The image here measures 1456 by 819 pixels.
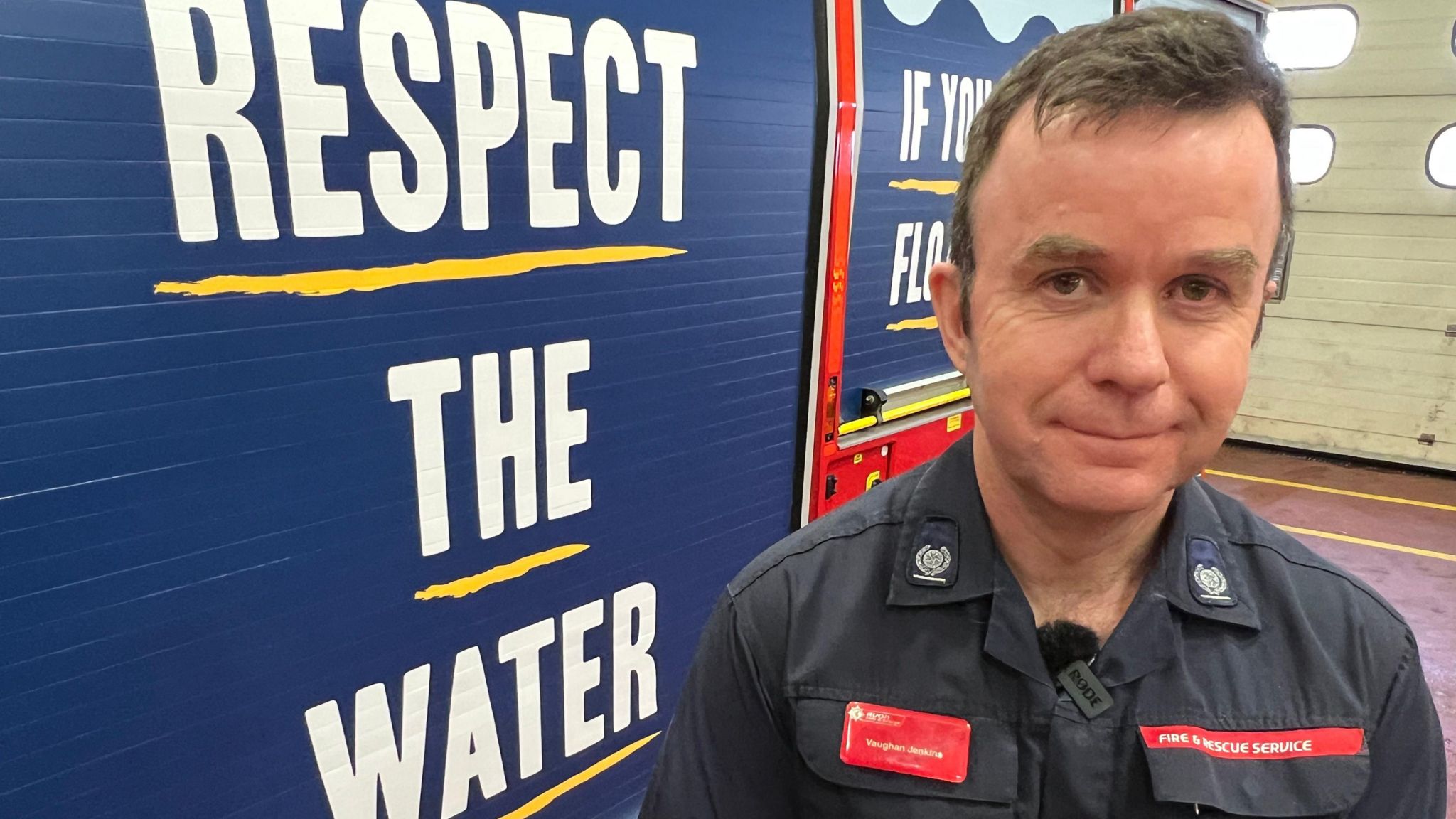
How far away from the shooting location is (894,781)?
1.01m

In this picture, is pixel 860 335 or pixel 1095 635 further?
pixel 860 335

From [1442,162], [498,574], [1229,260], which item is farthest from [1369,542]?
[1229,260]

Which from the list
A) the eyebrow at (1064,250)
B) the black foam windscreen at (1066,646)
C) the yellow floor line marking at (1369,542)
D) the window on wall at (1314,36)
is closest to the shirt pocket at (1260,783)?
the black foam windscreen at (1066,646)

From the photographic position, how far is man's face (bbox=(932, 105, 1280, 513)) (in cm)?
87

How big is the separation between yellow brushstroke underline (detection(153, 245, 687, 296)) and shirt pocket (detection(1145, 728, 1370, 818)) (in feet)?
3.94

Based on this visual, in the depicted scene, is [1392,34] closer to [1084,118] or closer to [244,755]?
[1084,118]

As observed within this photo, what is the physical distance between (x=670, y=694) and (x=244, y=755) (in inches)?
37.7

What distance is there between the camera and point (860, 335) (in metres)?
2.55

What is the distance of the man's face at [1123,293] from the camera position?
871mm

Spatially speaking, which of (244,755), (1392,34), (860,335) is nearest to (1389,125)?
(1392,34)

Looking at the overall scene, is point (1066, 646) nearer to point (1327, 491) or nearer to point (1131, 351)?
point (1131, 351)

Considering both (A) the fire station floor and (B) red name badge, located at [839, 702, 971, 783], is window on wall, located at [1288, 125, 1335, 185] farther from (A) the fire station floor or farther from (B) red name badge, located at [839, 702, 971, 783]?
(B) red name badge, located at [839, 702, 971, 783]

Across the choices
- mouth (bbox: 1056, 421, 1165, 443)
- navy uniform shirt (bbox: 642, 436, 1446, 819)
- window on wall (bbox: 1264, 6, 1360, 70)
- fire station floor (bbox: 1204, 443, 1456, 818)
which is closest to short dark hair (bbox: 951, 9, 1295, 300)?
mouth (bbox: 1056, 421, 1165, 443)

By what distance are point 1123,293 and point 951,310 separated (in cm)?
22
